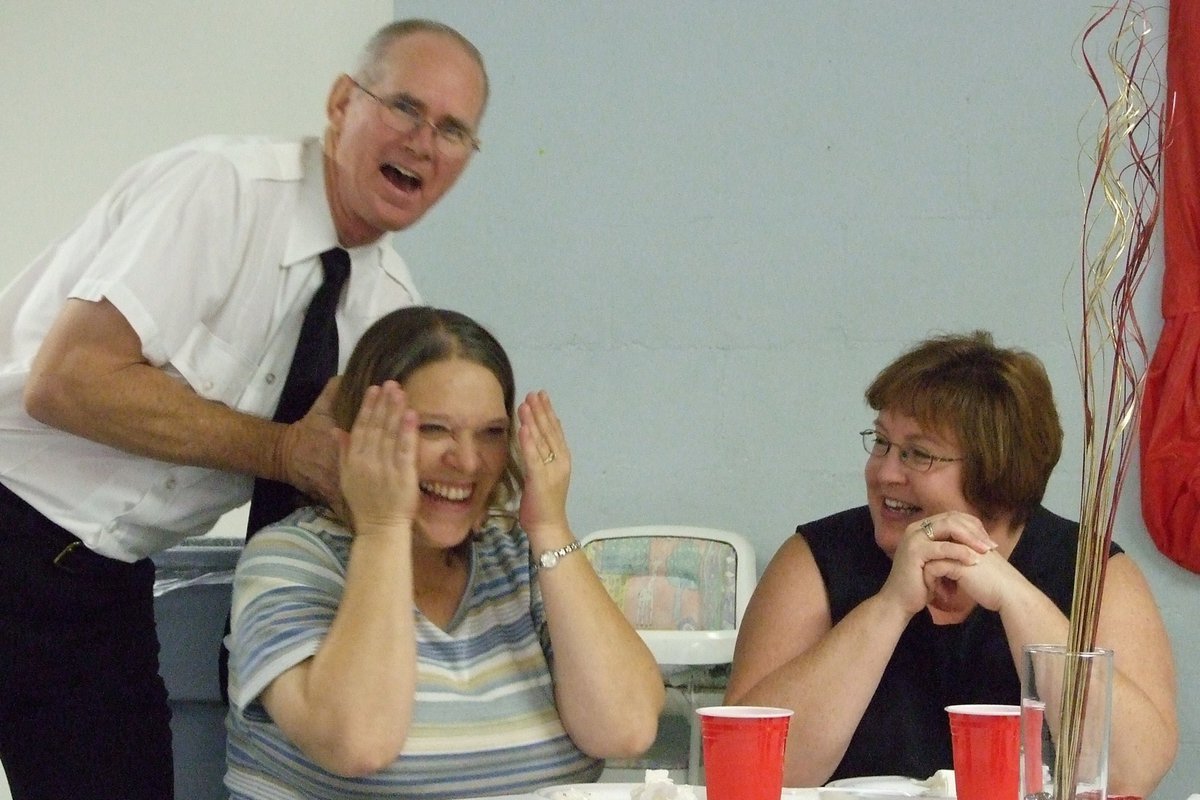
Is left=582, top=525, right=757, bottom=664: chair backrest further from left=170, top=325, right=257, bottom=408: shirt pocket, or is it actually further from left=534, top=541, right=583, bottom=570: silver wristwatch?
left=534, top=541, right=583, bottom=570: silver wristwatch

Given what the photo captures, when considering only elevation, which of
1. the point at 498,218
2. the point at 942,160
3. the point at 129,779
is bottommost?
the point at 129,779

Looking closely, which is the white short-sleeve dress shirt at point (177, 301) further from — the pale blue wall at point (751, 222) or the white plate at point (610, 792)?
the pale blue wall at point (751, 222)

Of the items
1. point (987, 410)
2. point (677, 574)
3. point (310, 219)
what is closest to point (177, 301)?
point (310, 219)

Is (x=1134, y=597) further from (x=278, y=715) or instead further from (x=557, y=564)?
(x=278, y=715)

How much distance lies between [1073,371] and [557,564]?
6.55 feet

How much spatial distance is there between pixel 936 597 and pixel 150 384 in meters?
1.01

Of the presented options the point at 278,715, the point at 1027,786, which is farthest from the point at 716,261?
the point at 1027,786

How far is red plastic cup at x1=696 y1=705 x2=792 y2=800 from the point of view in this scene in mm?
989

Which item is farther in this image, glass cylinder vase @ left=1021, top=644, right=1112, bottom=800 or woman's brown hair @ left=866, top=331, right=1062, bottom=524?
woman's brown hair @ left=866, top=331, right=1062, bottom=524

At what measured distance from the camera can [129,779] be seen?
5.10 ft

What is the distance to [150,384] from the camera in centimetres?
152

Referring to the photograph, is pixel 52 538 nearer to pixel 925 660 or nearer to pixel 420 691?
pixel 420 691

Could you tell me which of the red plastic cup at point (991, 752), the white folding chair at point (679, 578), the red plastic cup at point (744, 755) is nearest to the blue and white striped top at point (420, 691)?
the red plastic cup at point (744, 755)

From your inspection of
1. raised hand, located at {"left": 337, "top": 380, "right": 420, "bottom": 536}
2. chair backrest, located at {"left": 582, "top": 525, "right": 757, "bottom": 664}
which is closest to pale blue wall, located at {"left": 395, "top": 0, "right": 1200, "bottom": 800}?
chair backrest, located at {"left": 582, "top": 525, "right": 757, "bottom": 664}
